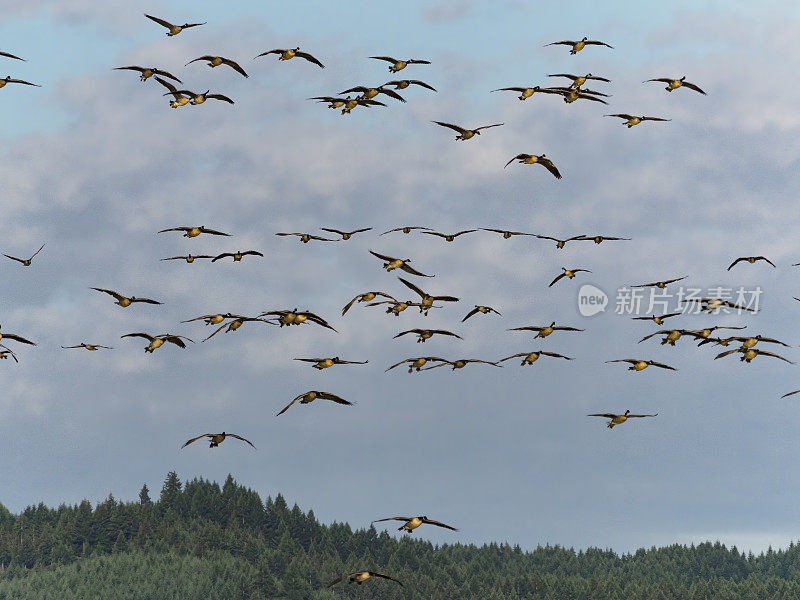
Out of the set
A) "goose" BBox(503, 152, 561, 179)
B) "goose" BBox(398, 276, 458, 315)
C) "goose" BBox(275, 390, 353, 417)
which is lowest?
"goose" BBox(275, 390, 353, 417)

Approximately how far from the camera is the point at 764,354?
63.7 m

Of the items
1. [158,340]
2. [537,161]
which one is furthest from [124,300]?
[537,161]

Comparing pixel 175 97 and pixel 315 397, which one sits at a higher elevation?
pixel 175 97

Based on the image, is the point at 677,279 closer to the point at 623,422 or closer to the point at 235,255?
the point at 623,422

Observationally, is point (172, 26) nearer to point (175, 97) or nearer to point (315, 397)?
point (175, 97)

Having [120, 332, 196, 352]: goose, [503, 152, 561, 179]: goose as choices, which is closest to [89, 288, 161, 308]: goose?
[120, 332, 196, 352]: goose

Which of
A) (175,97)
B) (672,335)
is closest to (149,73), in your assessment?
(175,97)

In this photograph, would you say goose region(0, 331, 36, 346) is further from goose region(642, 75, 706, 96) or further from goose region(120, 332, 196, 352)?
goose region(642, 75, 706, 96)

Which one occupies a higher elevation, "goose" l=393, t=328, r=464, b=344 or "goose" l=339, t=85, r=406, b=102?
"goose" l=339, t=85, r=406, b=102

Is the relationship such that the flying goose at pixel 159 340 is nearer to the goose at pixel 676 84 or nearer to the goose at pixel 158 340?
the goose at pixel 158 340

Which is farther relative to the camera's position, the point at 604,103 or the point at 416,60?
the point at 416,60

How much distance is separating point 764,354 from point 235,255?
31.2 metres

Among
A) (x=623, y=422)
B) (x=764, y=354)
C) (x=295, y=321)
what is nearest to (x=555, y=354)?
(x=623, y=422)

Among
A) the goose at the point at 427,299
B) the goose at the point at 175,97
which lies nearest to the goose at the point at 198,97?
the goose at the point at 175,97
